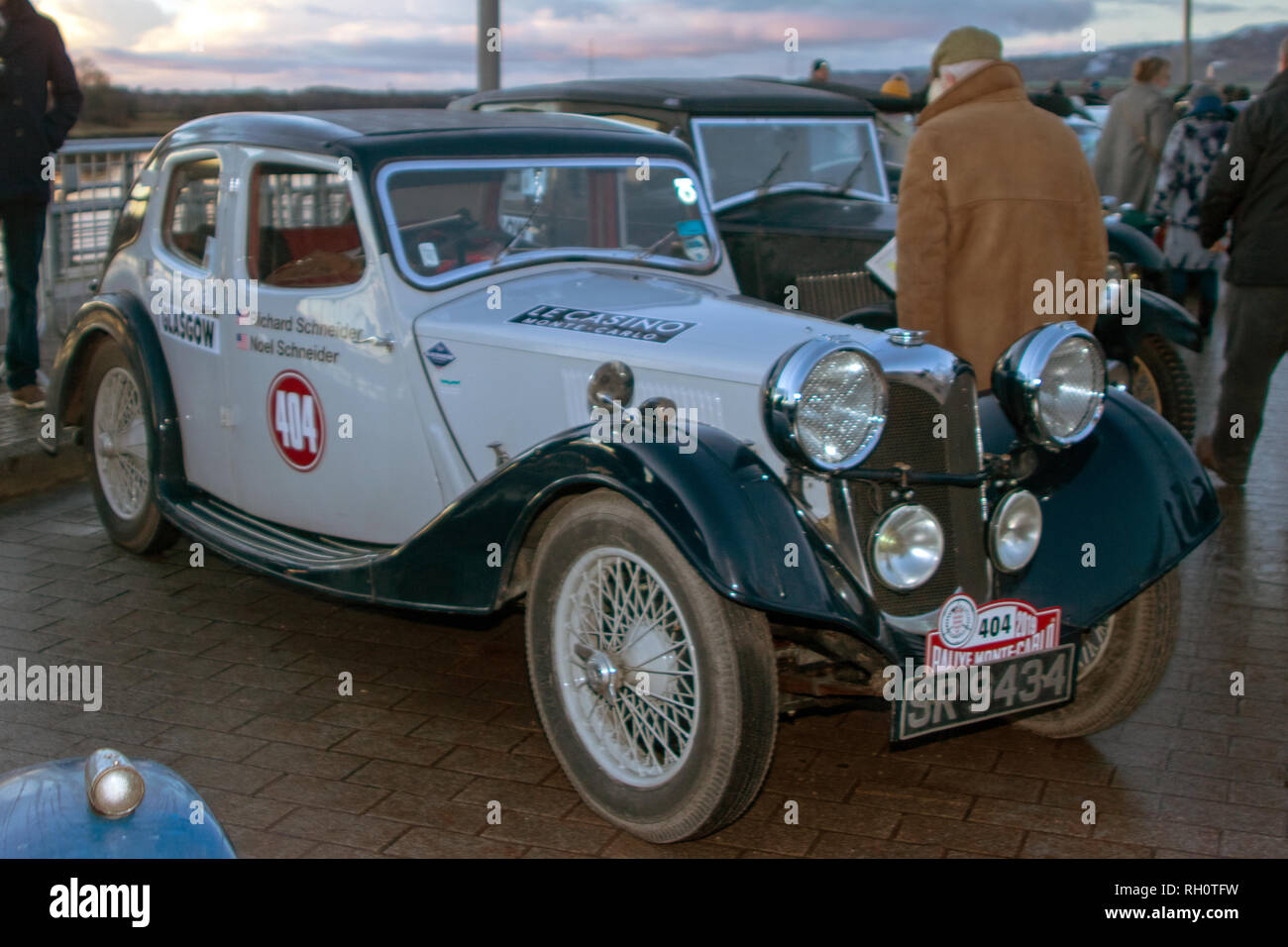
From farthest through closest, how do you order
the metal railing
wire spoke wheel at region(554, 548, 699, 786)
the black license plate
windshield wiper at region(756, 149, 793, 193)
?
the metal railing, windshield wiper at region(756, 149, 793, 193), wire spoke wheel at region(554, 548, 699, 786), the black license plate

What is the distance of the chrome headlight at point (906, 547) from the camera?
3.29 meters

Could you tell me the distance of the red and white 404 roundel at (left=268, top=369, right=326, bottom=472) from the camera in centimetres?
448

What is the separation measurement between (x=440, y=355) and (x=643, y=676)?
131 cm

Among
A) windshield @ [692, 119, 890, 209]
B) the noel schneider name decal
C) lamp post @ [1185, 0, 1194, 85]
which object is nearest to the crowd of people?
the noel schneider name decal

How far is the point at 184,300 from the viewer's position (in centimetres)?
500

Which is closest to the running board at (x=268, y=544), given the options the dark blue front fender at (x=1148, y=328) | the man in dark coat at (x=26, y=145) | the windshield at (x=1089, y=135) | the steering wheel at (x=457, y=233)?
the steering wheel at (x=457, y=233)

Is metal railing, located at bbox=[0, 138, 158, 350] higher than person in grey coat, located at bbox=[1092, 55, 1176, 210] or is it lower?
lower

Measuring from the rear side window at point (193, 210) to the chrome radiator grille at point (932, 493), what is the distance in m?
2.74

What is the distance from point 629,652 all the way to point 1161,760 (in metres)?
1.55

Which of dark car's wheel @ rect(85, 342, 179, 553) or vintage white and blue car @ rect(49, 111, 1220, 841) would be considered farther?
dark car's wheel @ rect(85, 342, 179, 553)

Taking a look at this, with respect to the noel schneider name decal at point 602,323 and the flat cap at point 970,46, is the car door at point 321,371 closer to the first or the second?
the noel schneider name decal at point 602,323

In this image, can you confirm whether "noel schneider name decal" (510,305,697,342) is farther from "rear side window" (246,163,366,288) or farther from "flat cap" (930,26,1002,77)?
"flat cap" (930,26,1002,77)

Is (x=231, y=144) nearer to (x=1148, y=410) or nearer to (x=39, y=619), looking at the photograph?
(x=39, y=619)

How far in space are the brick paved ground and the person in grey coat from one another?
19.8 feet
